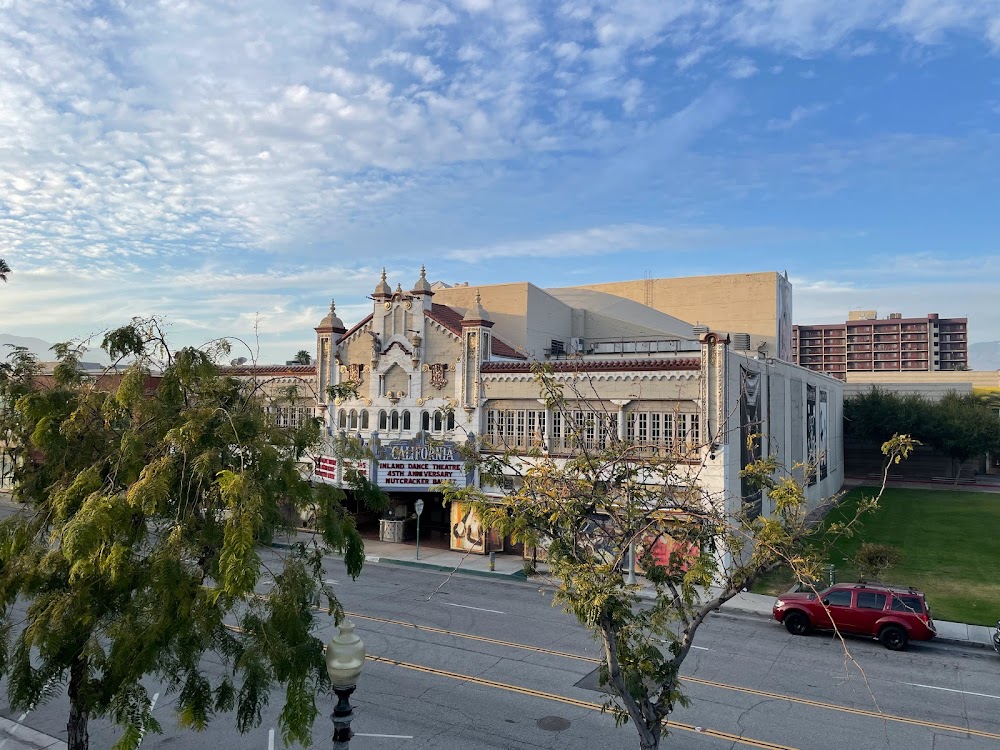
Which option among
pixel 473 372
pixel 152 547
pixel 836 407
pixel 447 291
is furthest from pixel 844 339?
pixel 152 547

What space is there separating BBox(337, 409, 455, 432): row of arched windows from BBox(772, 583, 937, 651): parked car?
17301 millimetres

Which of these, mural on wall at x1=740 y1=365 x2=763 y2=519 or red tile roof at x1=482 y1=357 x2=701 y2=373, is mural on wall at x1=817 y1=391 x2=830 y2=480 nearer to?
mural on wall at x1=740 y1=365 x2=763 y2=519

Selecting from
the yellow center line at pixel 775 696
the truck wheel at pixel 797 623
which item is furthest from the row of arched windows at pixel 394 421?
the truck wheel at pixel 797 623

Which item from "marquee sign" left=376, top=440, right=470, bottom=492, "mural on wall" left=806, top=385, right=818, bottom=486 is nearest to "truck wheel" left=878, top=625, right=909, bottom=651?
"marquee sign" left=376, top=440, right=470, bottom=492

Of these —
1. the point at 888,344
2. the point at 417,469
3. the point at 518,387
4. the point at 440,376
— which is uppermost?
the point at 888,344

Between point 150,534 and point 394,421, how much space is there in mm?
27305

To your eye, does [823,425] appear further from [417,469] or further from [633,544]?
[633,544]

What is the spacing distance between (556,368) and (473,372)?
495 centimetres

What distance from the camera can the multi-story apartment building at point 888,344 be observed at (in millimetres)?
143625

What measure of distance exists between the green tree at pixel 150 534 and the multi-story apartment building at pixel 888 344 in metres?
149

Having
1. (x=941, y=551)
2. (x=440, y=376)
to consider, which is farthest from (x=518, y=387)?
(x=941, y=551)

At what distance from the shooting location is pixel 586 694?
15.9m

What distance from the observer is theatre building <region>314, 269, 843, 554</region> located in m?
28.8

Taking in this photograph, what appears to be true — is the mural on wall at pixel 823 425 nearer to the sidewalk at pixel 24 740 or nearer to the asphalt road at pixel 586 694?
the asphalt road at pixel 586 694
